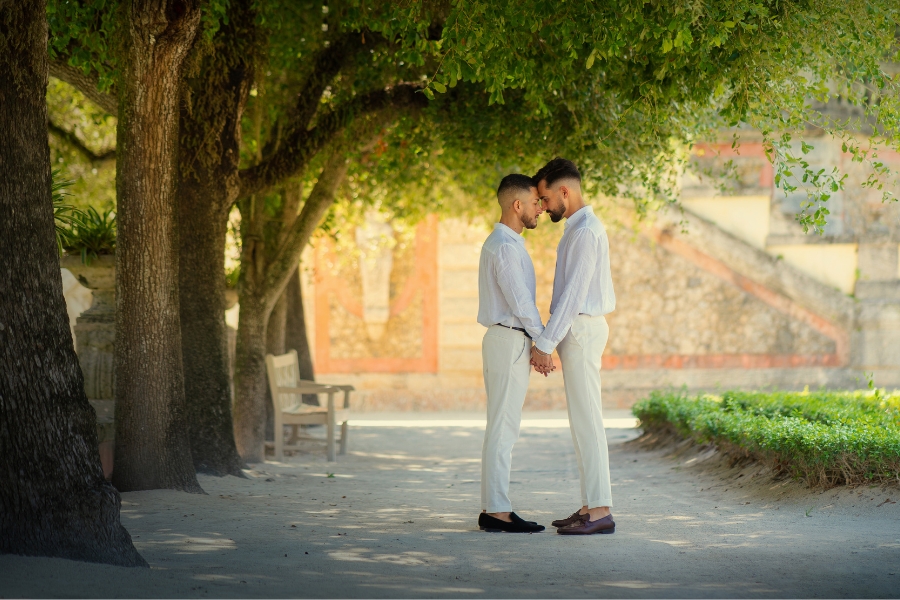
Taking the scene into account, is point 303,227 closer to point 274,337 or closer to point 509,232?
point 274,337

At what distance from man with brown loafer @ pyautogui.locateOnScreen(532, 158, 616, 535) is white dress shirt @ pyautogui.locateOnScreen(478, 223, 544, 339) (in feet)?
0.45

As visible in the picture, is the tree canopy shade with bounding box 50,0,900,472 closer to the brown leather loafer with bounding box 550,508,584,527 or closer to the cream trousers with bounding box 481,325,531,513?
the cream trousers with bounding box 481,325,531,513

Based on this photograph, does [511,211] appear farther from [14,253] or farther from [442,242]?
[442,242]

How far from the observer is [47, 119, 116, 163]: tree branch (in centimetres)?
1320

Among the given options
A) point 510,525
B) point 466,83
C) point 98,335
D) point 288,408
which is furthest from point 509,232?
point 288,408

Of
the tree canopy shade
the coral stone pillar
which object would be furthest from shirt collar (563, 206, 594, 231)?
the coral stone pillar

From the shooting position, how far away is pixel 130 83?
21.2 feet

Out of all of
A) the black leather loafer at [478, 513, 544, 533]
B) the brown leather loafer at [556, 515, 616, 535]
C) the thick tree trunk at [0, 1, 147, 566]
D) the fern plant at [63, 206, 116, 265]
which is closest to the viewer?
the thick tree trunk at [0, 1, 147, 566]

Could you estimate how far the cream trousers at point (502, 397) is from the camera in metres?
5.57

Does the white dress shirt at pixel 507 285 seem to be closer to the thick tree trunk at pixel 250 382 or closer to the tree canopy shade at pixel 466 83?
the tree canopy shade at pixel 466 83

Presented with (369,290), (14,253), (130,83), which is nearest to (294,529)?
(14,253)

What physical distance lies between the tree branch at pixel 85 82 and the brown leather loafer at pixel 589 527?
4751mm

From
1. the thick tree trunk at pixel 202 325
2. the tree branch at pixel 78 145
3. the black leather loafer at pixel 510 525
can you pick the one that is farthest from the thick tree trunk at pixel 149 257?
the tree branch at pixel 78 145

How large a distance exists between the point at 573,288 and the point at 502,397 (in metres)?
0.72
